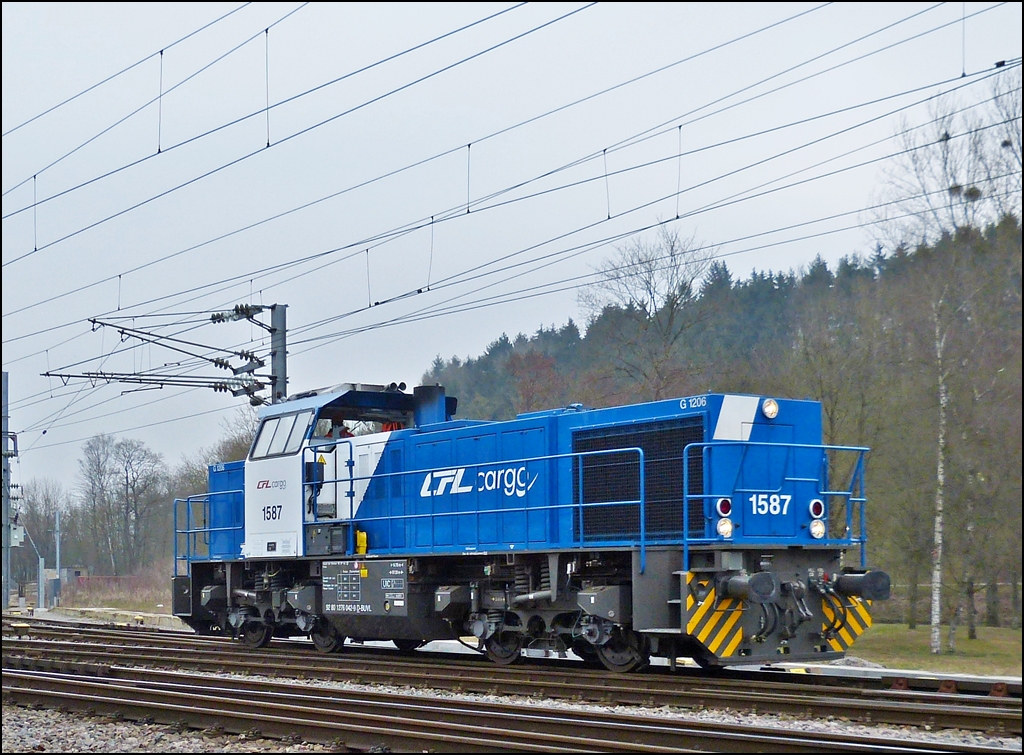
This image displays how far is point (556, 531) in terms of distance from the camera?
1286cm

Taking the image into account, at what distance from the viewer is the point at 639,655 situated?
11.9 m

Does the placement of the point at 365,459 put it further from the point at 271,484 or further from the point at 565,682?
the point at 565,682

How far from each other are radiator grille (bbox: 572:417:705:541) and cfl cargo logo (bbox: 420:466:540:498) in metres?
0.70

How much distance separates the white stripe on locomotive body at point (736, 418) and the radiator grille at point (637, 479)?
23 centimetres

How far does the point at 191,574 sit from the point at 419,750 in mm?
11032

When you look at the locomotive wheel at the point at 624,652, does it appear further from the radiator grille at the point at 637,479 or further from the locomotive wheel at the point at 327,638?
the locomotive wheel at the point at 327,638

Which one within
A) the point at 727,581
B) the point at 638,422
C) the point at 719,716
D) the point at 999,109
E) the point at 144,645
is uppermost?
the point at 999,109

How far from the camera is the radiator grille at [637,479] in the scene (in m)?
11.9

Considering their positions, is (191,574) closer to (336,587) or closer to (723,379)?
(336,587)

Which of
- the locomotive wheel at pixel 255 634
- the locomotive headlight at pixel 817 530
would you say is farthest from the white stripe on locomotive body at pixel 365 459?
the locomotive headlight at pixel 817 530

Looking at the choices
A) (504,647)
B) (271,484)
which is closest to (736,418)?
(504,647)

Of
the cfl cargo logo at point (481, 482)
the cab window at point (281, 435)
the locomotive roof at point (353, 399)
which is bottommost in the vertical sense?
the cfl cargo logo at point (481, 482)

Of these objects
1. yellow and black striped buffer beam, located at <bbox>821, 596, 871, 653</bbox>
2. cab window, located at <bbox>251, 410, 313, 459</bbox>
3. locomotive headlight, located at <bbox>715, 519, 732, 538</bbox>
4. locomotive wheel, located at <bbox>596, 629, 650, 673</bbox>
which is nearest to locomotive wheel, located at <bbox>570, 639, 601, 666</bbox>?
locomotive wheel, located at <bbox>596, 629, 650, 673</bbox>

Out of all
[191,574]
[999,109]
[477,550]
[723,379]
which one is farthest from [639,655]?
[723,379]
